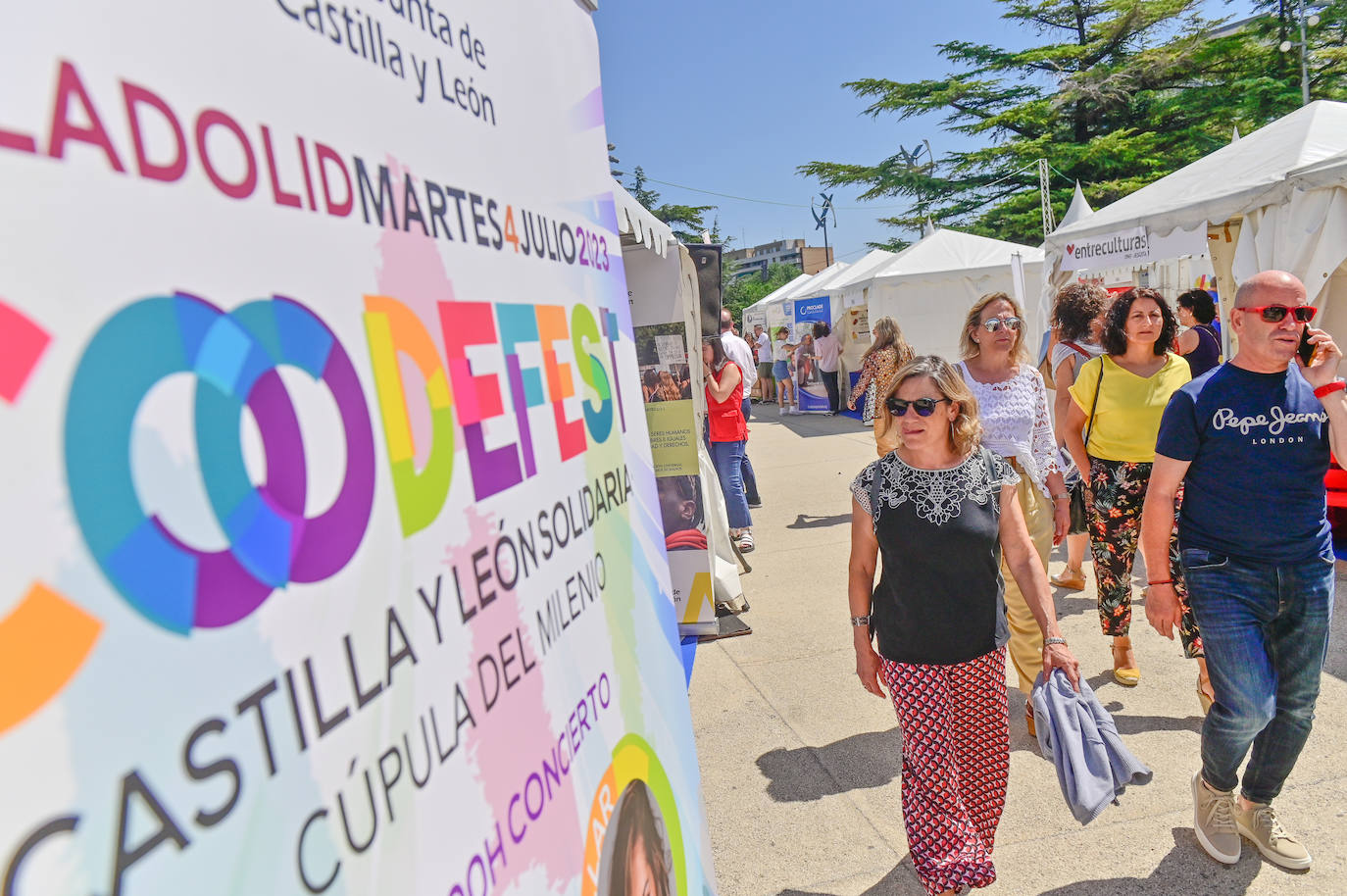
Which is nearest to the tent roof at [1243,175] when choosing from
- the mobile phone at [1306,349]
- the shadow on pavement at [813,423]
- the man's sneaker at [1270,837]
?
the mobile phone at [1306,349]

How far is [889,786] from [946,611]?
51.4 inches

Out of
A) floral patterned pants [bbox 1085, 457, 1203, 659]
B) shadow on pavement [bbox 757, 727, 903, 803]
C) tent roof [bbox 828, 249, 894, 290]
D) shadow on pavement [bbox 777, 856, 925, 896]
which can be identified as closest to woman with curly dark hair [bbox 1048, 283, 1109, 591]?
floral patterned pants [bbox 1085, 457, 1203, 659]

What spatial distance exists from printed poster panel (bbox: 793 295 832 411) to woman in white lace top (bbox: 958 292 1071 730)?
14836mm

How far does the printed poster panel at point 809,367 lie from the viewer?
734 inches

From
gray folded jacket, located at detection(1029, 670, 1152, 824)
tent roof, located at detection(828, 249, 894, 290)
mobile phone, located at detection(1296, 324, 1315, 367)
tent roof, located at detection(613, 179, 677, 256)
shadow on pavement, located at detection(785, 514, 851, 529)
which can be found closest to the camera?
gray folded jacket, located at detection(1029, 670, 1152, 824)

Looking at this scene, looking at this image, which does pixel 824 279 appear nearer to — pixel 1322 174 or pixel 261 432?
pixel 1322 174

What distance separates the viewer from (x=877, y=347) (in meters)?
5.57

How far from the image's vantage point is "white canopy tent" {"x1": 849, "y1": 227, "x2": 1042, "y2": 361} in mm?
14484

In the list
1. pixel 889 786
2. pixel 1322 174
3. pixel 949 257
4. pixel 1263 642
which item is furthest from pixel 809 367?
pixel 1263 642

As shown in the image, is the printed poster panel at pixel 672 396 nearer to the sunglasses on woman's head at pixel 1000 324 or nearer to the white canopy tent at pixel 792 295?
the sunglasses on woman's head at pixel 1000 324

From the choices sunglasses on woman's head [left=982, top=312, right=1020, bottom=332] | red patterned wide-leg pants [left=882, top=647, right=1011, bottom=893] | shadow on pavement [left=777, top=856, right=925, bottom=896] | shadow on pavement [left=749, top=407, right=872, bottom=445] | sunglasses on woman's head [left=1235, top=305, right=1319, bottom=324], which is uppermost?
sunglasses on woman's head [left=982, top=312, right=1020, bottom=332]

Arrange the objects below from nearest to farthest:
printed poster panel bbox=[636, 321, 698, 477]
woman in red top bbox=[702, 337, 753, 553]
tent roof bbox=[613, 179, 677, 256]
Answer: tent roof bbox=[613, 179, 677, 256] < printed poster panel bbox=[636, 321, 698, 477] < woman in red top bbox=[702, 337, 753, 553]

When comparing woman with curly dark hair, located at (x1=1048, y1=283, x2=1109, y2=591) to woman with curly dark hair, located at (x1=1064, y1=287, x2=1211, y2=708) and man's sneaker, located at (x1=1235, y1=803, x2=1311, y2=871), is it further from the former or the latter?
man's sneaker, located at (x1=1235, y1=803, x2=1311, y2=871)

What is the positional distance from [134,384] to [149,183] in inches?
7.0
